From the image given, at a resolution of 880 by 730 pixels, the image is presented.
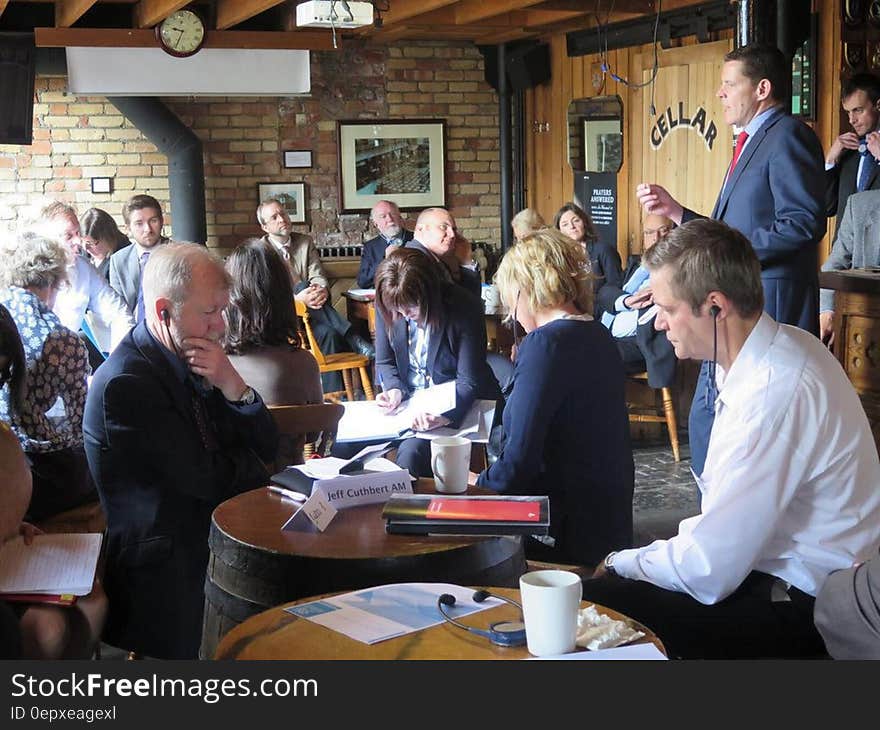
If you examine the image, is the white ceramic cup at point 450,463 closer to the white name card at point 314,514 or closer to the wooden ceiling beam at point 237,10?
the white name card at point 314,514

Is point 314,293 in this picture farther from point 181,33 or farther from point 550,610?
point 550,610

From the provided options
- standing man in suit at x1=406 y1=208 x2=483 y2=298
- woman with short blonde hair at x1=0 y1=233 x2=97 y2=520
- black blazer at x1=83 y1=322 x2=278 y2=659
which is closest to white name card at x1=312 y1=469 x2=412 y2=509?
black blazer at x1=83 y1=322 x2=278 y2=659

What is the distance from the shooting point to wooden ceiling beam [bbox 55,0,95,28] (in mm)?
7309

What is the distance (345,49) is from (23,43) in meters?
2.52

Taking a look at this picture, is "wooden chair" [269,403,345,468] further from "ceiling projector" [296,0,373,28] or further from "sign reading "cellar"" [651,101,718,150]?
"sign reading "cellar"" [651,101,718,150]

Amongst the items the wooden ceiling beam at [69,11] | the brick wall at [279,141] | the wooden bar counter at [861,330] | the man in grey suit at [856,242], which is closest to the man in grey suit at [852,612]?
the wooden bar counter at [861,330]

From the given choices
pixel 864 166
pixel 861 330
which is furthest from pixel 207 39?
pixel 861 330

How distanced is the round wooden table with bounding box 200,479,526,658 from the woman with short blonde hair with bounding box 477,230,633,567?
0.61 meters

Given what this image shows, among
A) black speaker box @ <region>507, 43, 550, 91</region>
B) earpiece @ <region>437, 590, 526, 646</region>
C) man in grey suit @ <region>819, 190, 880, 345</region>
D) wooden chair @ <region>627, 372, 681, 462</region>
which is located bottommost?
wooden chair @ <region>627, 372, 681, 462</region>

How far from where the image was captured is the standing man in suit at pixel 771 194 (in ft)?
11.5

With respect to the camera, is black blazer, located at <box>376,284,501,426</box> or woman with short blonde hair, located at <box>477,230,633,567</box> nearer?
woman with short blonde hair, located at <box>477,230,633,567</box>

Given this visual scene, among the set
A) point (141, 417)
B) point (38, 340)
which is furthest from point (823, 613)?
point (38, 340)

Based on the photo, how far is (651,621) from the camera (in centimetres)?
219

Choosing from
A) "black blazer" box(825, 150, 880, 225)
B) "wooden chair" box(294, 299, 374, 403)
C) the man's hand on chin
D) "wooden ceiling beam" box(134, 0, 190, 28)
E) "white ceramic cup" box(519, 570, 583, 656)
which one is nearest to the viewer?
"white ceramic cup" box(519, 570, 583, 656)
